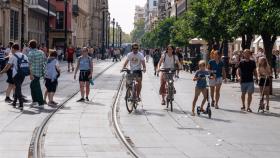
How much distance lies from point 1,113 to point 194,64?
32.8 meters

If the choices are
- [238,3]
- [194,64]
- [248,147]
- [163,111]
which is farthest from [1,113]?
[194,64]

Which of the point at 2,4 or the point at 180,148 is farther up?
the point at 2,4

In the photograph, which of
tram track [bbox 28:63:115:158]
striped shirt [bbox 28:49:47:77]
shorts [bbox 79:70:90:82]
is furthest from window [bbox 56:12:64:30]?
tram track [bbox 28:63:115:158]

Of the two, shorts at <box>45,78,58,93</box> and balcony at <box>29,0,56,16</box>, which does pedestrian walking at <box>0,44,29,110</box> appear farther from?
balcony at <box>29,0,56,16</box>

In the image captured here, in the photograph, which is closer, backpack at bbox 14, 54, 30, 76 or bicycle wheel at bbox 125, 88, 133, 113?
bicycle wheel at bbox 125, 88, 133, 113

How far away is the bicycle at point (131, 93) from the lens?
18172mm

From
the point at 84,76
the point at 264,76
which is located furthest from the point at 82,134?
the point at 84,76

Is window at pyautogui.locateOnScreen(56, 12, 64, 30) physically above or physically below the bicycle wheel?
above

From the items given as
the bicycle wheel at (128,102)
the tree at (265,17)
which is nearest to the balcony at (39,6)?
the tree at (265,17)

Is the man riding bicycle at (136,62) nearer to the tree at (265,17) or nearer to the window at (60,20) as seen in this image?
the tree at (265,17)

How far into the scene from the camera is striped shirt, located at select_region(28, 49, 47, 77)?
63.2 feet

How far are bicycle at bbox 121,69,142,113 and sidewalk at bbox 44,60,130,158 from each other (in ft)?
1.97

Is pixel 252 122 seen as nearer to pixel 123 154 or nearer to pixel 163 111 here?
pixel 163 111

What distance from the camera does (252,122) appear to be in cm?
1673
